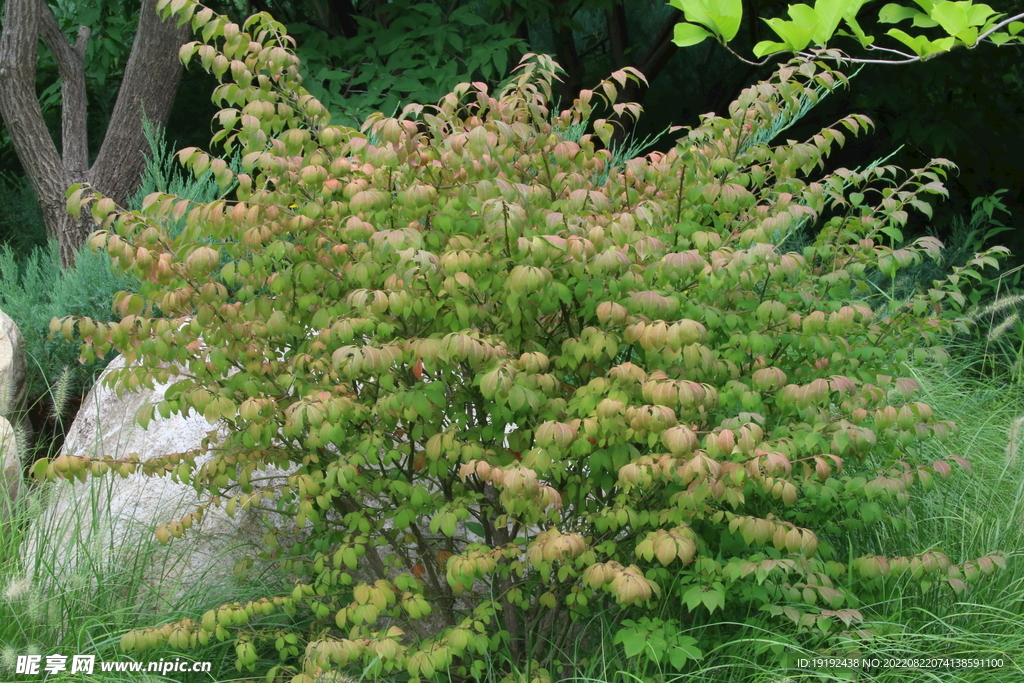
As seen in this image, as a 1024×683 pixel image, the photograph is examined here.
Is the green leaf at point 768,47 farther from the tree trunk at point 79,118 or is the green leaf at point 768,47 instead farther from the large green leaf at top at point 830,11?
the tree trunk at point 79,118

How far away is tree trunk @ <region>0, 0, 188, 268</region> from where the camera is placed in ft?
19.5

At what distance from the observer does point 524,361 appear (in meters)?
2.61

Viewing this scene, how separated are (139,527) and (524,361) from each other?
2.07m

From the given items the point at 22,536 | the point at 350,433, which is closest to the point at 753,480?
the point at 350,433

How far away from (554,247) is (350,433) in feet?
3.44

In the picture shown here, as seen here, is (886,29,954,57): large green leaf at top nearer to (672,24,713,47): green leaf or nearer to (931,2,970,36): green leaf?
(931,2,970,36): green leaf

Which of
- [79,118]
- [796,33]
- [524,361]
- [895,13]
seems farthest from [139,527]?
[79,118]

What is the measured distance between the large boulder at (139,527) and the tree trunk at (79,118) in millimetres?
2380

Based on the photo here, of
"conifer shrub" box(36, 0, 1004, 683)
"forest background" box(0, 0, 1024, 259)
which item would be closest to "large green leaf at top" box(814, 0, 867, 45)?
"conifer shrub" box(36, 0, 1004, 683)

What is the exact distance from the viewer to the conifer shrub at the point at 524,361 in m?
2.51

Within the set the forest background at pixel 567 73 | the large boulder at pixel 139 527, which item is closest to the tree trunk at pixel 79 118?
Answer: the forest background at pixel 567 73

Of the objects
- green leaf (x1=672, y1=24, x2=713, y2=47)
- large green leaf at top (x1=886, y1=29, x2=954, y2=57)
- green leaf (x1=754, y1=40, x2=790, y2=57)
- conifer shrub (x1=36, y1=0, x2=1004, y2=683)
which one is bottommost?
conifer shrub (x1=36, y1=0, x2=1004, y2=683)

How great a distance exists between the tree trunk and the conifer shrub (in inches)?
139

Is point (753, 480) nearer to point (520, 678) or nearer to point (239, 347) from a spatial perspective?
point (520, 678)
